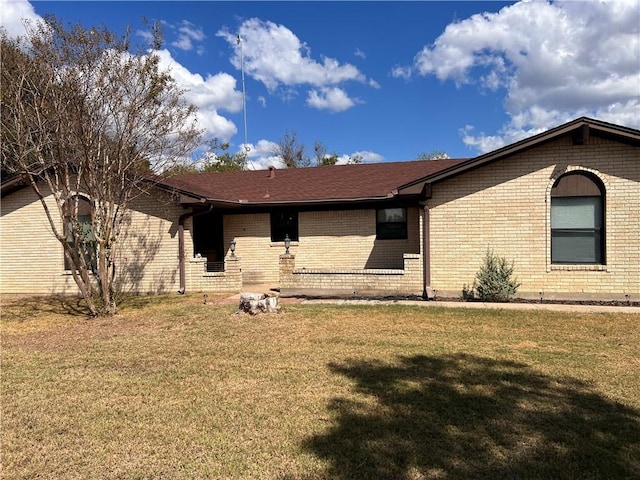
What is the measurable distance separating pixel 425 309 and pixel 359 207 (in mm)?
5301

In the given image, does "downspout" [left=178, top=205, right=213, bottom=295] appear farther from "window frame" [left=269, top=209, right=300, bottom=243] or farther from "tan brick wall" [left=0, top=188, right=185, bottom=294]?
"window frame" [left=269, top=209, right=300, bottom=243]

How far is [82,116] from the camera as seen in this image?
29.5 feet

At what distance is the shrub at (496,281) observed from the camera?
1032 centimetres

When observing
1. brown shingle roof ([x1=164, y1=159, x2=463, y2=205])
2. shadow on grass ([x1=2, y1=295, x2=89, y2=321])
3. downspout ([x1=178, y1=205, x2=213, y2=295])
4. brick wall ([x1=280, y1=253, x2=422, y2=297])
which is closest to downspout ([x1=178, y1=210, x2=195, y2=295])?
downspout ([x1=178, y1=205, x2=213, y2=295])

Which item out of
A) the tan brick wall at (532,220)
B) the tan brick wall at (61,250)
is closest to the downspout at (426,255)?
the tan brick wall at (532,220)

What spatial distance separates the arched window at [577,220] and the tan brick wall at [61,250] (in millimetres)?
10204

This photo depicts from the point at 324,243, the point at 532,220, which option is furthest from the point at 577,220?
the point at 324,243

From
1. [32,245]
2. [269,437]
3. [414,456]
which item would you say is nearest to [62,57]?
[32,245]

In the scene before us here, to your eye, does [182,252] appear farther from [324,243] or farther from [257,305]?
[257,305]

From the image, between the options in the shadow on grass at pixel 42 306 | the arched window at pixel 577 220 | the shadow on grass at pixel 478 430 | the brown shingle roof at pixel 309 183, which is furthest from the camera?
the brown shingle roof at pixel 309 183

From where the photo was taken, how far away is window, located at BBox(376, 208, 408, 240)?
13.8m

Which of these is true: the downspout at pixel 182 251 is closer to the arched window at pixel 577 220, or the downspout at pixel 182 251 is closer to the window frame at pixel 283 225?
the window frame at pixel 283 225

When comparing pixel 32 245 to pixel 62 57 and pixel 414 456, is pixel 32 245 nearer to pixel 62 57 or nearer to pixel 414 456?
pixel 62 57

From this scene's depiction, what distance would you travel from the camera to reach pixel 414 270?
1129cm
